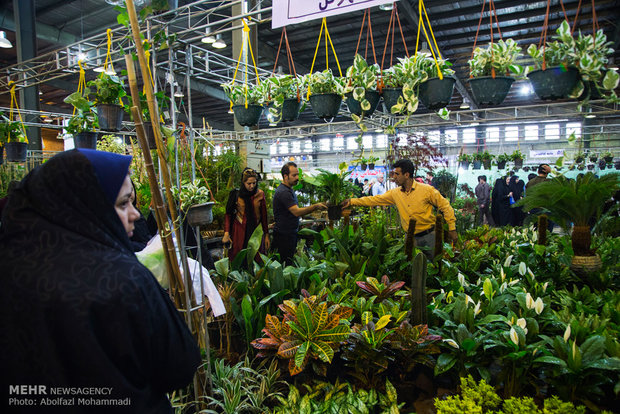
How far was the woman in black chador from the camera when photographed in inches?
34.9

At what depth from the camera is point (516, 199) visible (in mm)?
9094

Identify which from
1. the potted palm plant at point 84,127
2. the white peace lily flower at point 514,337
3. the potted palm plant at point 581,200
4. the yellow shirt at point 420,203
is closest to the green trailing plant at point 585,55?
the potted palm plant at point 581,200

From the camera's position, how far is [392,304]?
238 centimetres

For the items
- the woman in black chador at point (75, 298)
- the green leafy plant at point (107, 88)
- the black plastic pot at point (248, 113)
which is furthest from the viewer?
the black plastic pot at point (248, 113)

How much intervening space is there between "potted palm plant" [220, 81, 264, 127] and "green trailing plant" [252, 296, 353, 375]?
1.67 meters

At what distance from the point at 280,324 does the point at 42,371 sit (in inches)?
52.8

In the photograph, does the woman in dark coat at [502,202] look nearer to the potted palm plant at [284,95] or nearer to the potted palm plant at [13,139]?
the potted palm plant at [284,95]

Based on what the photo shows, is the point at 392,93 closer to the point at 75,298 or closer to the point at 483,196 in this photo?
the point at 75,298

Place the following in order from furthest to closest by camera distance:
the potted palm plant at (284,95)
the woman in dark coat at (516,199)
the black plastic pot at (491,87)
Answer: the woman in dark coat at (516,199), the potted palm plant at (284,95), the black plastic pot at (491,87)

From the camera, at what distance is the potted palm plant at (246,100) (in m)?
3.06

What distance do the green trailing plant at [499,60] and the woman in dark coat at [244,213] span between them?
7.47 feet

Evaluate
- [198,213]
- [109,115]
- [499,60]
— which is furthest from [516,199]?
[198,213]

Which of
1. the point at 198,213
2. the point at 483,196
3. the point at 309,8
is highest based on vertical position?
A: the point at 309,8

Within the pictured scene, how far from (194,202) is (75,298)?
89 centimetres
